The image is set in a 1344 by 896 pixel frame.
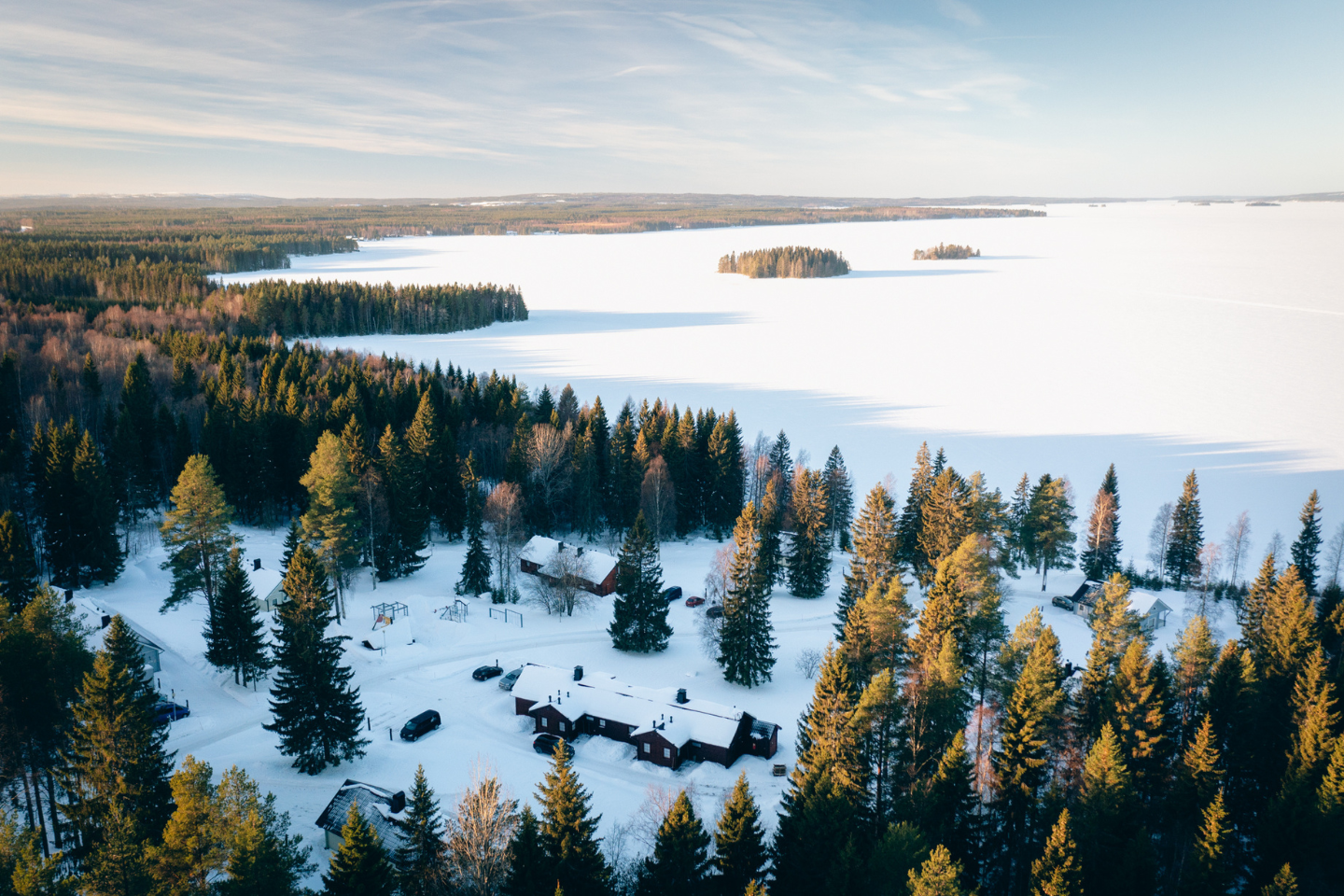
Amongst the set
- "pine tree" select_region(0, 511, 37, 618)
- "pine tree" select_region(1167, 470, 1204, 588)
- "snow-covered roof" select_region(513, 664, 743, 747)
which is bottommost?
"snow-covered roof" select_region(513, 664, 743, 747)

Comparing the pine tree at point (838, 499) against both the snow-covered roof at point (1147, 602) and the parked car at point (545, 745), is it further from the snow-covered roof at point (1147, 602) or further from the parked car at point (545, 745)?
the parked car at point (545, 745)

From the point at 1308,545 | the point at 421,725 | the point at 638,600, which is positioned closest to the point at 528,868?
the point at 421,725

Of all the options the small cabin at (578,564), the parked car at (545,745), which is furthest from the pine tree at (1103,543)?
the parked car at (545,745)

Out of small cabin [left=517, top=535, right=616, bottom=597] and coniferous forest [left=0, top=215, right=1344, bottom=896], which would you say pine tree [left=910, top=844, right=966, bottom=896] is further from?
small cabin [left=517, top=535, right=616, bottom=597]

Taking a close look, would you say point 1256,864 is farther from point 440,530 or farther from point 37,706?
point 440,530

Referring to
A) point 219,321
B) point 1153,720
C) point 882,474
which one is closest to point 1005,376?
point 882,474

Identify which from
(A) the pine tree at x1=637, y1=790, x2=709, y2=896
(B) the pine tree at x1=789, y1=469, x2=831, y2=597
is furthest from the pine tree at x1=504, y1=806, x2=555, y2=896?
(B) the pine tree at x1=789, y1=469, x2=831, y2=597

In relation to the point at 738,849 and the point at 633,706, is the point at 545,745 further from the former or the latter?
the point at 738,849
